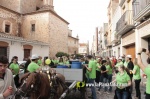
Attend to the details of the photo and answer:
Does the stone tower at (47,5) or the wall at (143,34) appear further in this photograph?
the stone tower at (47,5)

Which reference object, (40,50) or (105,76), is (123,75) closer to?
(105,76)

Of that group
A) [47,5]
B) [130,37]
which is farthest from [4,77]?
[47,5]

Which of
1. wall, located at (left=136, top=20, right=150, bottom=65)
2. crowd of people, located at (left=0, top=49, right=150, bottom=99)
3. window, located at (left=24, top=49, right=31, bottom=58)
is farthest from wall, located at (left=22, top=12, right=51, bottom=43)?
crowd of people, located at (left=0, top=49, right=150, bottom=99)

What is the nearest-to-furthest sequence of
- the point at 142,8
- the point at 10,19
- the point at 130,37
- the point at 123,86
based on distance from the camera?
1. the point at 123,86
2. the point at 142,8
3. the point at 130,37
4. the point at 10,19

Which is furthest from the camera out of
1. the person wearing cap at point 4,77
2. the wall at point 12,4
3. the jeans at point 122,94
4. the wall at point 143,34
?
the wall at point 12,4

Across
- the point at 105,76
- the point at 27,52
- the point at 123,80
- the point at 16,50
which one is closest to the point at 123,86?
the point at 123,80

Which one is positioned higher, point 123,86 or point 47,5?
point 47,5

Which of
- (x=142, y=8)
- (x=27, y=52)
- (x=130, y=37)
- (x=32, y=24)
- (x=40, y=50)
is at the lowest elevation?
(x=27, y=52)

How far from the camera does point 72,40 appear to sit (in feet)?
150

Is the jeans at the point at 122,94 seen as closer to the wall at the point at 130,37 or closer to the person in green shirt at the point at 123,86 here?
the person in green shirt at the point at 123,86

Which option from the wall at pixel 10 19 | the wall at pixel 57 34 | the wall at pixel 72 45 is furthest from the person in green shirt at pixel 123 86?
the wall at pixel 72 45

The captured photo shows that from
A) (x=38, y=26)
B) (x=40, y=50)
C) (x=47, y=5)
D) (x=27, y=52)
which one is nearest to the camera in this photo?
(x=27, y=52)

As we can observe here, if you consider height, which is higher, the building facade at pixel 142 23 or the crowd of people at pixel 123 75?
the building facade at pixel 142 23

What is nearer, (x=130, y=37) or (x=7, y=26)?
(x=130, y=37)
